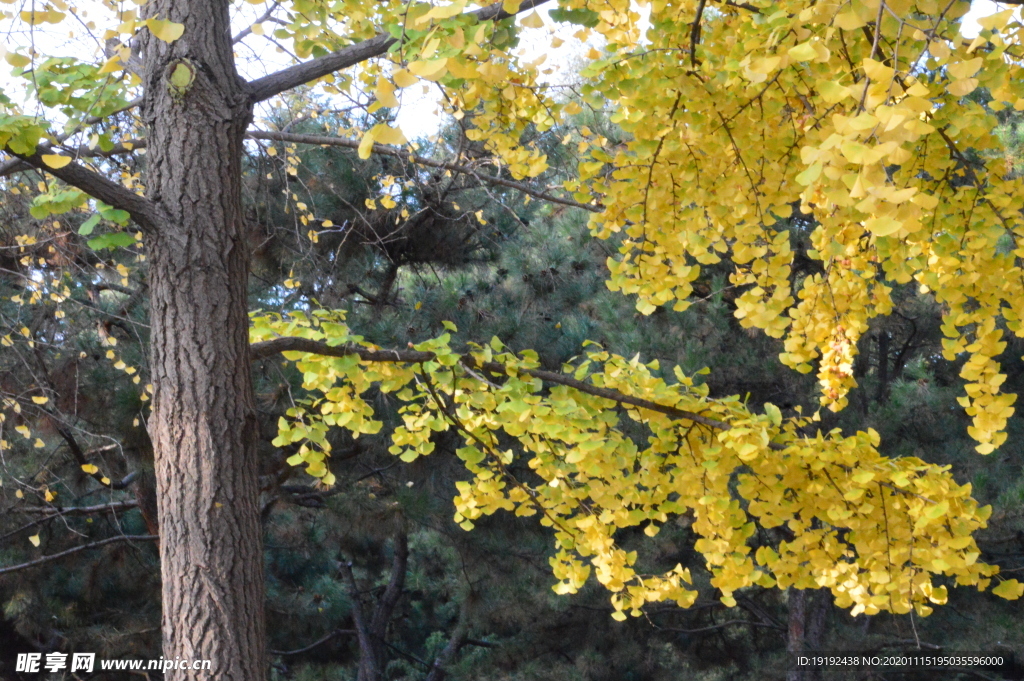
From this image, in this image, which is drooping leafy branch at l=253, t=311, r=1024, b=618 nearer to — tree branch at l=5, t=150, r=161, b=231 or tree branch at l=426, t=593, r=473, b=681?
tree branch at l=5, t=150, r=161, b=231

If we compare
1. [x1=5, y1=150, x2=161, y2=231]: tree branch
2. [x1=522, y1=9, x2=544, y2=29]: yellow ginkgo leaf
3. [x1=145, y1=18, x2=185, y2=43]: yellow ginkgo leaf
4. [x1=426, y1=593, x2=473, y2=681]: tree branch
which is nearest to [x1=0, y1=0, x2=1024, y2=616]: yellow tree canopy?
[x1=5, y1=150, x2=161, y2=231]: tree branch

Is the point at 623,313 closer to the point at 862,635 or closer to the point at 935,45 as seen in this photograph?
the point at 862,635

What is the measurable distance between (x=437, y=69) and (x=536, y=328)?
4015 millimetres

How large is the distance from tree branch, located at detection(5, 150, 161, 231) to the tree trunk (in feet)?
0.10

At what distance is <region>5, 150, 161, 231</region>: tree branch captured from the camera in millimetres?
1596

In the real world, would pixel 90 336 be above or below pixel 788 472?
above

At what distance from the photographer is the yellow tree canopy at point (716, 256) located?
1.66 m

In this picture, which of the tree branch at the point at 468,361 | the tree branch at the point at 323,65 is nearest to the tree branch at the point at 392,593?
the tree branch at the point at 468,361

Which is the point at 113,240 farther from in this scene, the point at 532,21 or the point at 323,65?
the point at 532,21

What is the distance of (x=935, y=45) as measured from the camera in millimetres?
957

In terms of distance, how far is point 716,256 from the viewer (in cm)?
204

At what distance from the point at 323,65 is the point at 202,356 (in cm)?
73

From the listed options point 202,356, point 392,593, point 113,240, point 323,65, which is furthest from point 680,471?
point 392,593

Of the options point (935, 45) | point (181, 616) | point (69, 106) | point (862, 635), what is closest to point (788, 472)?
point (935, 45)
